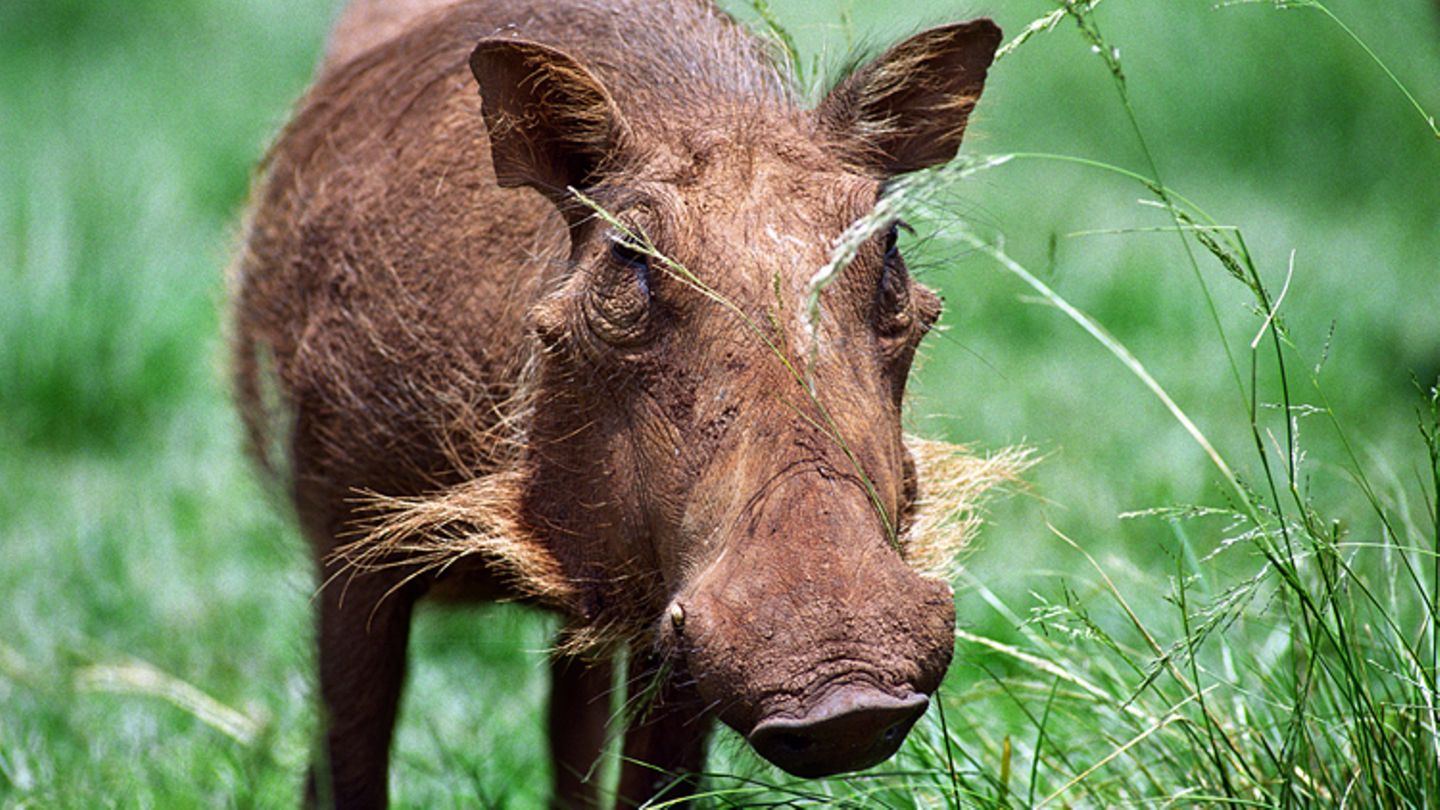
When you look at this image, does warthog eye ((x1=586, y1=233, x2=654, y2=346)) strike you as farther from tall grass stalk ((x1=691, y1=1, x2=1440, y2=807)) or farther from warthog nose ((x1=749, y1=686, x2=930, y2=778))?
warthog nose ((x1=749, y1=686, x2=930, y2=778))

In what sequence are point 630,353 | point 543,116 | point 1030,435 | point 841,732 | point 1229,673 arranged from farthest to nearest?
point 1030,435 → point 1229,673 → point 543,116 → point 630,353 → point 841,732

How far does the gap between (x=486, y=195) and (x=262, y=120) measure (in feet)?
18.2

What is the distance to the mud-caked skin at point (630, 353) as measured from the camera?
2.19 metres

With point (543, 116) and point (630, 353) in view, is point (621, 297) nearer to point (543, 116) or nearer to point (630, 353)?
point (630, 353)

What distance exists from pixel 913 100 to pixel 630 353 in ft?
2.20

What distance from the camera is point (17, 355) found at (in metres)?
5.98

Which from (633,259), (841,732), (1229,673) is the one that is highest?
(633,259)

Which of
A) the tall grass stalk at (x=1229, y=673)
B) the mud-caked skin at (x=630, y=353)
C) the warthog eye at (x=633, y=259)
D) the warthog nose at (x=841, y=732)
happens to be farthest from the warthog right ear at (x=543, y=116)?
the warthog nose at (x=841, y=732)

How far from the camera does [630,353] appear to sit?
8.37 feet

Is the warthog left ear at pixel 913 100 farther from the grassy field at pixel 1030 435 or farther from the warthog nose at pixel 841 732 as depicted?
the warthog nose at pixel 841 732

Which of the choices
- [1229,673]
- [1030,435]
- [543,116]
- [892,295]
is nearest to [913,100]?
[892,295]

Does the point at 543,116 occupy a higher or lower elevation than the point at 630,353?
higher

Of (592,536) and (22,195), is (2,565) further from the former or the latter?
(592,536)

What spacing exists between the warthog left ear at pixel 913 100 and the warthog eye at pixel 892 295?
238 mm
